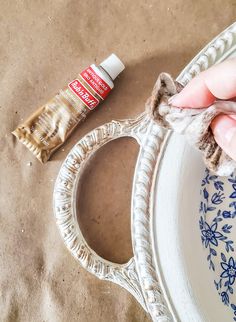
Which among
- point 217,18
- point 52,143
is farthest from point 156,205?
point 217,18

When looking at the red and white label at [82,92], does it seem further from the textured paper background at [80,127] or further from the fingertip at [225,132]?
the fingertip at [225,132]

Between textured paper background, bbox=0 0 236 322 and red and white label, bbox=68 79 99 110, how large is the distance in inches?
1.7

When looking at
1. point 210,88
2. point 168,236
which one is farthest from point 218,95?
point 168,236

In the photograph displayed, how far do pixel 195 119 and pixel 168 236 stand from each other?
175mm

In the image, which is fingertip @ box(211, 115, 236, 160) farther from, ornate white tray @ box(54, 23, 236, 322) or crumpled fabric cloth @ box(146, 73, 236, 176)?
ornate white tray @ box(54, 23, 236, 322)

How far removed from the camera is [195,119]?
1.36ft

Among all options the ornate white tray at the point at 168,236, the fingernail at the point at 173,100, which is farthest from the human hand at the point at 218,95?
the ornate white tray at the point at 168,236

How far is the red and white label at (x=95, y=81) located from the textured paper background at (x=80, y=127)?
45 mm

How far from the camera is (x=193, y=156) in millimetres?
536

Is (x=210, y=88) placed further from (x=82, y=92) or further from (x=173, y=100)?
(x=82, y=92)

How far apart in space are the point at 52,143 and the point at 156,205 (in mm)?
183

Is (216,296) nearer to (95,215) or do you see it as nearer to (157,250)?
(157,250)

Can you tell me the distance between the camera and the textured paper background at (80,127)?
605mm

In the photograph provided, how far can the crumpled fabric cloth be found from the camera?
41 centimetres
